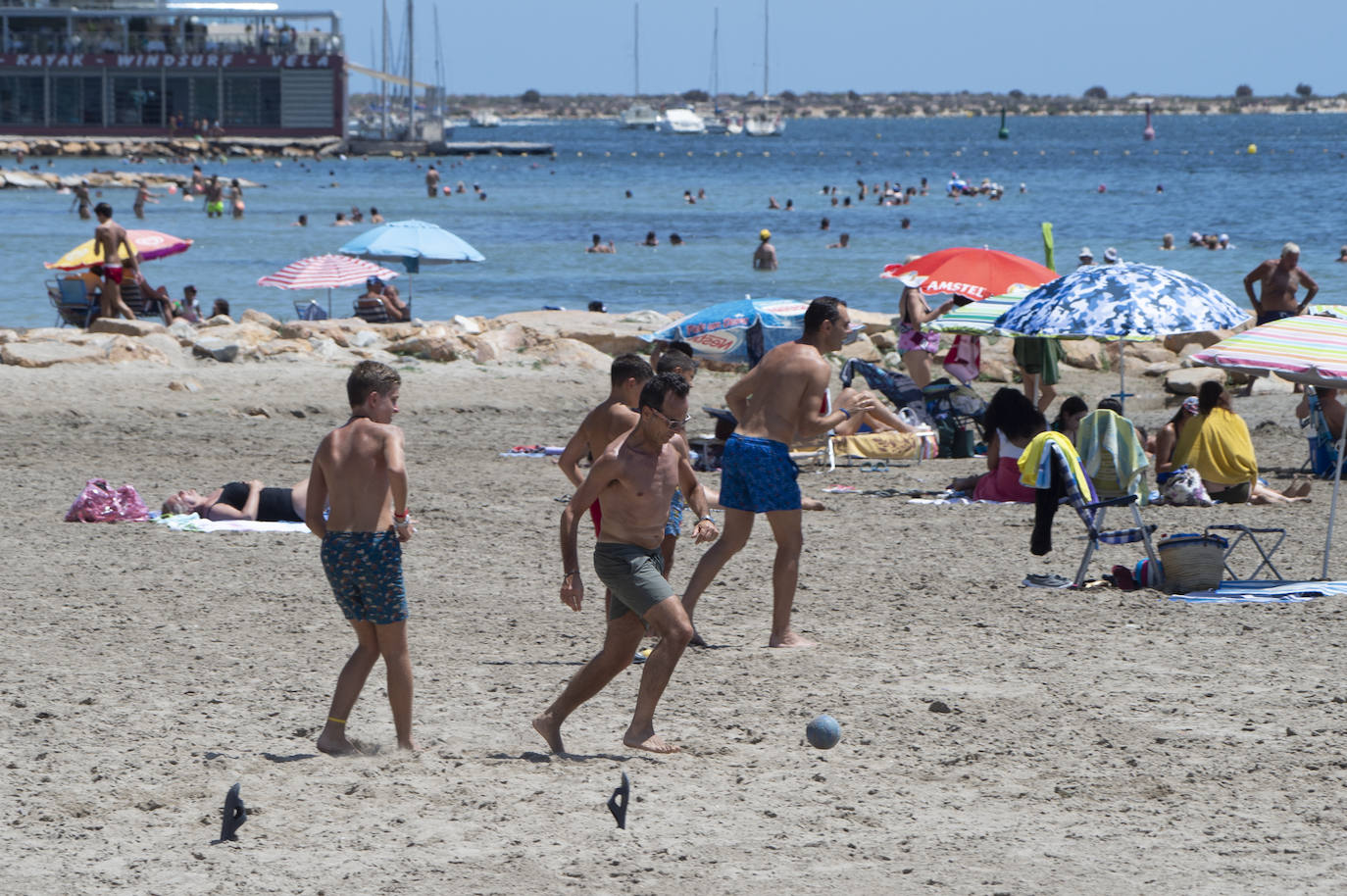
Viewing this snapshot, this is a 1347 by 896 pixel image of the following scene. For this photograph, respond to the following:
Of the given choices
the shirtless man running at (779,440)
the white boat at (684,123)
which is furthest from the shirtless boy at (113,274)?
the white boat at (684,123)

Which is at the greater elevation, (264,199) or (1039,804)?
(264,199)

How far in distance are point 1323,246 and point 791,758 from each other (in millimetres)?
35144

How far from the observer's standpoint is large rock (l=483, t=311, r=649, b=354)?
18.7 metres

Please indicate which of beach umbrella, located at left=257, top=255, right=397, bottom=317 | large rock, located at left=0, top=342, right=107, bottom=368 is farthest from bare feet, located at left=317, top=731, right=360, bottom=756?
beach umbrella, located at left=257, top=255, right=397, bottom=317

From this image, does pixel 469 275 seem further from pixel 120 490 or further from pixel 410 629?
pixel 410 629

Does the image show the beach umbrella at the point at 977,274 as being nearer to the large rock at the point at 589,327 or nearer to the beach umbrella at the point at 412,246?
the large rock at the point at 589,327

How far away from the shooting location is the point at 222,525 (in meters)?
9.64

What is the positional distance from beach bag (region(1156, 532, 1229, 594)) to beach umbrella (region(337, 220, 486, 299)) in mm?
12000

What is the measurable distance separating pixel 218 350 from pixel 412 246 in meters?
3.30

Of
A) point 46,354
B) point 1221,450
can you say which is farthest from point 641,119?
point 1221,450

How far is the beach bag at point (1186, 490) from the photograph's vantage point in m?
10.5

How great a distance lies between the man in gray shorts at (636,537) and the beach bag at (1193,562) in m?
3.72

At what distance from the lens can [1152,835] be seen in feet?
15.9

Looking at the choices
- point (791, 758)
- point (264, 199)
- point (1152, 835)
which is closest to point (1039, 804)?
point (1152, 835)
